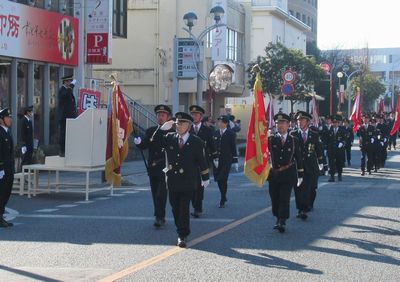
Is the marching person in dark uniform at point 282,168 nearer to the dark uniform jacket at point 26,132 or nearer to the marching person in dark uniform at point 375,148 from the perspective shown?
the dark uniform jacket at point 26,132

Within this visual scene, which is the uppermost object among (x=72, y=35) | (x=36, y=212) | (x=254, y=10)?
(x=254, y=10)

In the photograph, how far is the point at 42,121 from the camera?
25.5 metres

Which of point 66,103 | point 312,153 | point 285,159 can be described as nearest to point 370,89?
point 66,103

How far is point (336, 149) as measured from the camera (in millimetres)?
21547

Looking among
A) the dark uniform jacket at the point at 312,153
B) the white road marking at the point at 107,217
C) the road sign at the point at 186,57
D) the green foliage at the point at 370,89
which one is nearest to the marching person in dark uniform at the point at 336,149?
the road sign at the point at 186,57

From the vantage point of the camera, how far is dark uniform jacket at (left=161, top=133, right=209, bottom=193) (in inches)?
401

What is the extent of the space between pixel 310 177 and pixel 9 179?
537cm

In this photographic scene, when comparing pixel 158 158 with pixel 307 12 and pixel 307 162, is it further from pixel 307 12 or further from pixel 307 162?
pixel 307 12

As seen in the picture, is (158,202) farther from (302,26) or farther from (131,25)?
(302,26)

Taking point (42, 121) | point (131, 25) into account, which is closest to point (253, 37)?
point (131, 25)

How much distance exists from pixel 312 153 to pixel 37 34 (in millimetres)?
13761

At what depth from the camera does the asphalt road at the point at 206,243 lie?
8.29 metres

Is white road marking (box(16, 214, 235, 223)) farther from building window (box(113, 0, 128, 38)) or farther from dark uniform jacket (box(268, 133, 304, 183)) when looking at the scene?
building window (box(113, 0, 128, 38))

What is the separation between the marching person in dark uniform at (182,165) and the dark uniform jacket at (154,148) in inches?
41.6
